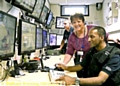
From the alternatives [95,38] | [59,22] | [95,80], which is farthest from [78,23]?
[59,22]

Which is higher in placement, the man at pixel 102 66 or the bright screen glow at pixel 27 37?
the bright screen glow at pixel 27 37

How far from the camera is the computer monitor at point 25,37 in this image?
1.67 m

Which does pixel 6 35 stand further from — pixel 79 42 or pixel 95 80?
pixel 79 42

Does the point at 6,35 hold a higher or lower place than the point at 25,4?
lower

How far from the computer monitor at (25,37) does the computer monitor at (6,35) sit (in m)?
0.12

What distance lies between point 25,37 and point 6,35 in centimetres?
42

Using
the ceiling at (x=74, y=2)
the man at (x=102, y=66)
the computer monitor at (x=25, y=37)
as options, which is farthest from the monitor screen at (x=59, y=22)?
the man at (x=102, y=66)

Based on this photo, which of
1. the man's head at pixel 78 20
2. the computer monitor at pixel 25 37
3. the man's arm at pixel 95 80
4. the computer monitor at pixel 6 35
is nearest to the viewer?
the computer monitor at pixel 6 35

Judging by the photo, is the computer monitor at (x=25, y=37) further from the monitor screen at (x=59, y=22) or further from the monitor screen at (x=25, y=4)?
the monitor screen at (x=59, y=22)

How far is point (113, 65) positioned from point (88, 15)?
4460 millimetres

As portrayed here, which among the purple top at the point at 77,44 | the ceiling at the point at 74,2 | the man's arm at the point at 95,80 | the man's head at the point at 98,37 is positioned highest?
the ceiling at the point at 74,2

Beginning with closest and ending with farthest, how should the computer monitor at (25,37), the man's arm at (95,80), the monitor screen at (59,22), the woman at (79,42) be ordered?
the man's arm at (95,80) → the computer monitor at (25,37) → the woman at (79,42) → the monitor screen at (59,22)

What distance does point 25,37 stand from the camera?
1.80 metres

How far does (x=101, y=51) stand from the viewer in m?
1.67
